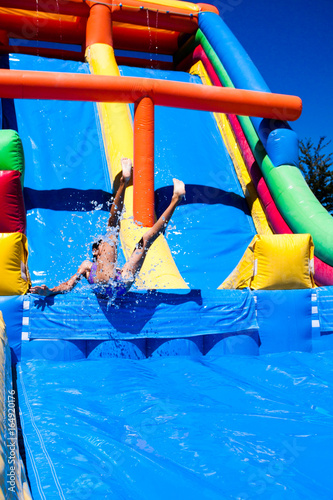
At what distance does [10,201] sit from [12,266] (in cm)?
70

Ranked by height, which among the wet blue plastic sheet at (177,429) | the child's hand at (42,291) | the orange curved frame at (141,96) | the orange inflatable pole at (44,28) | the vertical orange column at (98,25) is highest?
the orange inflatable pole at (44,28)

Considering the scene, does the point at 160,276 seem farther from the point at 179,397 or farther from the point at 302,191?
the point at 302,191

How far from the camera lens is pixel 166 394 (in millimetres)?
2043

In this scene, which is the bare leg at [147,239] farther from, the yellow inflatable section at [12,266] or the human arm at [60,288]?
the yellow inflatable section at [12,266]

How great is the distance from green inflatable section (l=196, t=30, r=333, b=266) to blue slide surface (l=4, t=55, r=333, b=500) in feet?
1.66

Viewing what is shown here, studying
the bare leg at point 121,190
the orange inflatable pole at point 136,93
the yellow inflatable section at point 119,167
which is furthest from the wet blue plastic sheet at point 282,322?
the orange inflatable pole at point 136,93

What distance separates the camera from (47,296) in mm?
2609

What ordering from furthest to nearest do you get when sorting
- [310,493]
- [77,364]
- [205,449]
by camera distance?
1. [77,364]
2. [205,449]
3. [310,493]

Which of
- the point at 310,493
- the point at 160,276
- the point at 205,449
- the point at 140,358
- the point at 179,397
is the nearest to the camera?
the point at 310,493

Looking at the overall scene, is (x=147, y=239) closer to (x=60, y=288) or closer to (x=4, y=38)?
(x=60, y=288)

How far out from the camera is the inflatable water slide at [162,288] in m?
1.44

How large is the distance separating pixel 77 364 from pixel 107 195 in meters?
2.41

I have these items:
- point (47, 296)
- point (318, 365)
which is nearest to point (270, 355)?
point (318, 365)

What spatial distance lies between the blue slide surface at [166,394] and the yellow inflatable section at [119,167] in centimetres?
38
